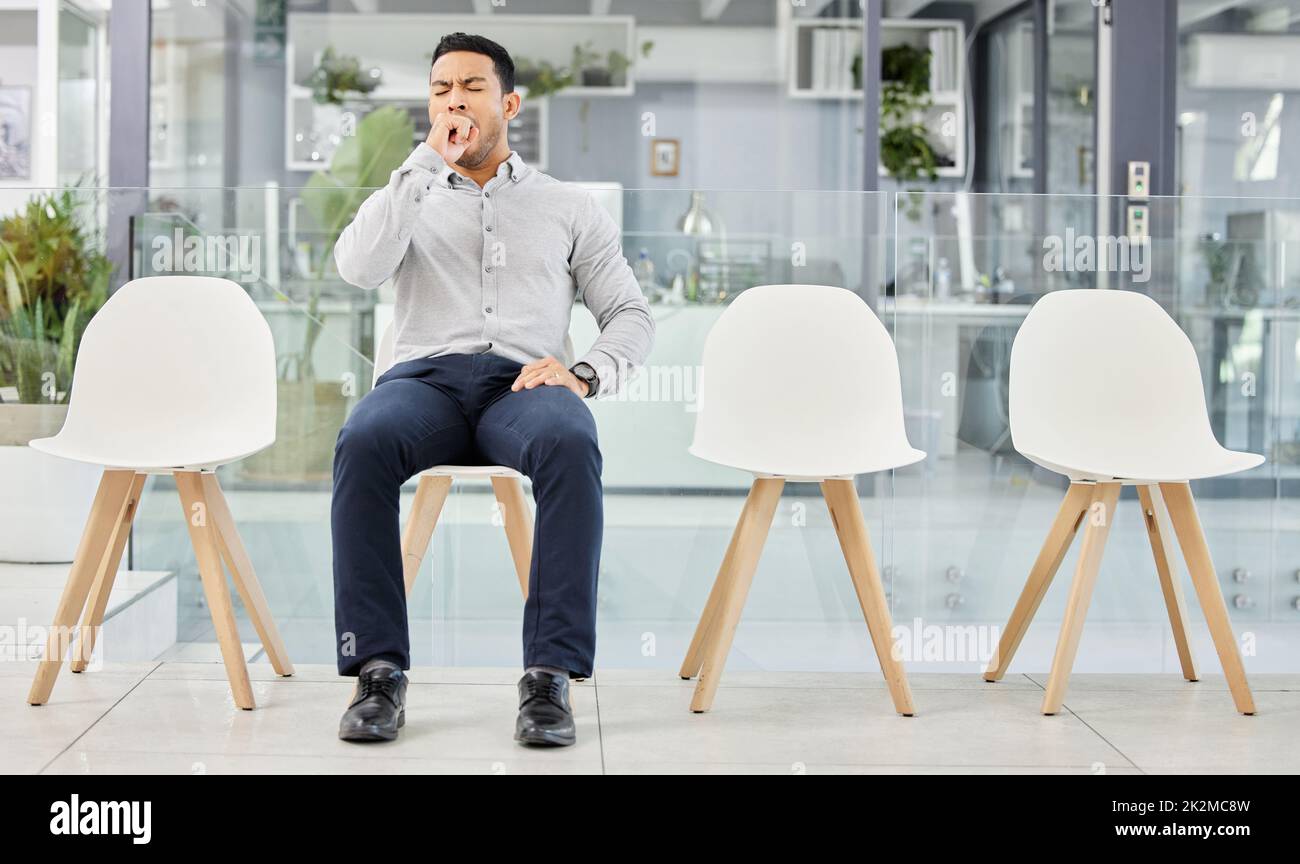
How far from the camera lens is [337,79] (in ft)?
18.9

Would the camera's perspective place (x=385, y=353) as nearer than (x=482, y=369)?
No

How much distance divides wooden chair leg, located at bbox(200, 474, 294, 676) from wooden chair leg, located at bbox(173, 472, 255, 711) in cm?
3

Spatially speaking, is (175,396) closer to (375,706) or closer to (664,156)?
(375,706)

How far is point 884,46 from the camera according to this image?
6.32 m

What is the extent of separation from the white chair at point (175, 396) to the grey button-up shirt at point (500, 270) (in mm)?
290

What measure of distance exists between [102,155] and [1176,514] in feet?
15.9

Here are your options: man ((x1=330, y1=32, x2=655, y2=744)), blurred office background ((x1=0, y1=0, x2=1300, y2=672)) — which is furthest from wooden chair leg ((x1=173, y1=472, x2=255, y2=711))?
blurred office background ((x1=0, y1=0, x2=1300, y2=672))

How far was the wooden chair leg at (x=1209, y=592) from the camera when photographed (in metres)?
2.25

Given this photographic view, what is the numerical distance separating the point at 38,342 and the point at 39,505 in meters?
0.36

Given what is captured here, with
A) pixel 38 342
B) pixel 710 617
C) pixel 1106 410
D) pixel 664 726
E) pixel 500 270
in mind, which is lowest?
pixel 664 726

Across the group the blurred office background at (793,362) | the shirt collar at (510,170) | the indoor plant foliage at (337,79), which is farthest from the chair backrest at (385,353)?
the indoor plant foliage at (337,79)

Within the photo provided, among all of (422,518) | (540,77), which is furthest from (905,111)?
(422,518)

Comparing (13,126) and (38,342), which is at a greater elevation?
(13,126)
